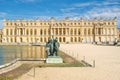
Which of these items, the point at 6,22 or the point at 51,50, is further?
the point at 6,22

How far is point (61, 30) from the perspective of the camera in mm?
101812

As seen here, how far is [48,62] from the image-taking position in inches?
889

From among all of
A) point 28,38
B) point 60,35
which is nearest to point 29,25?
point 28,38

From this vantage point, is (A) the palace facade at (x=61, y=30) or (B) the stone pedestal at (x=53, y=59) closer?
(B) the stone pedestal at (x=53, y=59)

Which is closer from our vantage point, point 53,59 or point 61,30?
point 53,59

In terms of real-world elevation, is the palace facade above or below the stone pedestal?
above

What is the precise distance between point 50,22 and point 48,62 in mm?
80679

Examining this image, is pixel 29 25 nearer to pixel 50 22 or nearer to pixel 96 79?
pixel 50 22

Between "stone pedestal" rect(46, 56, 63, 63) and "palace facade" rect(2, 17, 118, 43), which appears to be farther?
"palace facade" rect(2, 17, 118, 43)

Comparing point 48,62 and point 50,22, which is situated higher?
point 50,22

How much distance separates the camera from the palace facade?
330ft

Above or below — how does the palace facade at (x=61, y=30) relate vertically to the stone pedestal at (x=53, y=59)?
above

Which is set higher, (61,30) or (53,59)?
(61,30)

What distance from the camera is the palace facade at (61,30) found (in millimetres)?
100688
